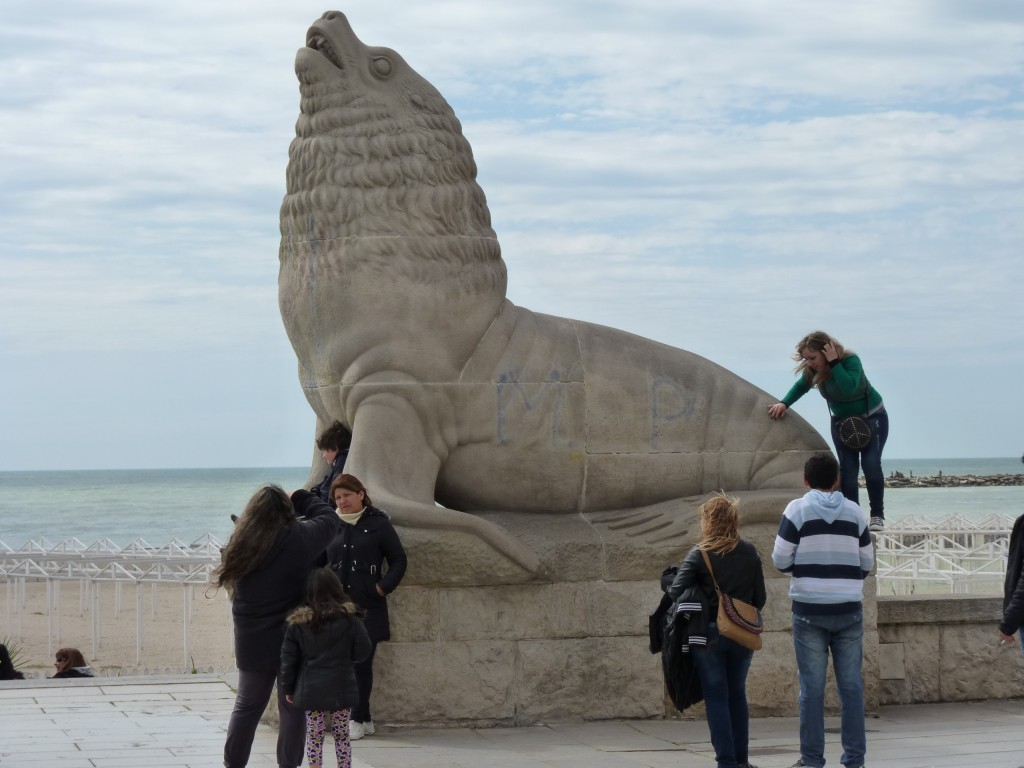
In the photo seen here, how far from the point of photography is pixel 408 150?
7.36 m

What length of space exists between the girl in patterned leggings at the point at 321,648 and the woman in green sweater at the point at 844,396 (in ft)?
11.1

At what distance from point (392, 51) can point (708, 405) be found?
262 cm

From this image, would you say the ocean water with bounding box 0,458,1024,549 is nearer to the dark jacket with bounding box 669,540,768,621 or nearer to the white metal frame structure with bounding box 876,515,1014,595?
the white metal frame structure with bounding box 876,515,1014,595

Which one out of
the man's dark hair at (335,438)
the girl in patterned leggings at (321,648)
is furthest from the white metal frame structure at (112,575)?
the girl in patterned leggings at (321,648)

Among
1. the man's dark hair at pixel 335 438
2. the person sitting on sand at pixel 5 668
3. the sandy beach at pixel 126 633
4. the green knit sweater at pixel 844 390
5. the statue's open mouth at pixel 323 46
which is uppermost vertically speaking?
the statue's open mouth at pixel 323 46

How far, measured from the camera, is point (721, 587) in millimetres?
5613

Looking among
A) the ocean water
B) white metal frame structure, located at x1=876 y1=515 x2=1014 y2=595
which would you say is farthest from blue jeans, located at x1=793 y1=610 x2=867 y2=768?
the ocean water

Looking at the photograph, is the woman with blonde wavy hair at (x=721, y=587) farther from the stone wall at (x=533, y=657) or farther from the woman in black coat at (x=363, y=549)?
the stone wall at (x=533, y=657)

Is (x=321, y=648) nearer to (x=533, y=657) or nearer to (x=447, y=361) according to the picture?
(x=533, y=657)

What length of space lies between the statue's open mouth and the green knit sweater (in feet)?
10.2

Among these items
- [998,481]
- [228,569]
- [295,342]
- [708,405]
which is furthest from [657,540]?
[998,481]

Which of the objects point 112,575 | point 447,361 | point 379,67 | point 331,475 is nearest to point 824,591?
point 447,361

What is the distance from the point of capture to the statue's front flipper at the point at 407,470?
A: 6938 millimetres

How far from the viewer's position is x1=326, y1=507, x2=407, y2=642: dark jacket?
6.47 m
